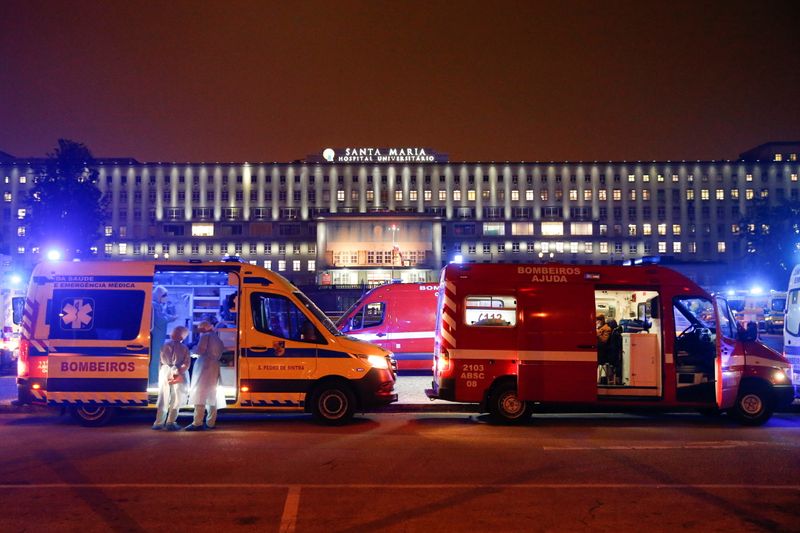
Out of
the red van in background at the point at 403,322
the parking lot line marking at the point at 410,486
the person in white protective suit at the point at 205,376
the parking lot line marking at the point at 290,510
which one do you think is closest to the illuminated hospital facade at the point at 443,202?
the red van in background at the point at 403,322

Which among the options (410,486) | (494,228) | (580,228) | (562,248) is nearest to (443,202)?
(494,228)

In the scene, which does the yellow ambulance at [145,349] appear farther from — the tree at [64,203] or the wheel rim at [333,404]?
the tree at [64,203]

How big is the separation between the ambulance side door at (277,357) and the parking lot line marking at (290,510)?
4.56 metres

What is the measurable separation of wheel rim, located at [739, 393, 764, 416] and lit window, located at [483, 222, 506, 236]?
320 ft

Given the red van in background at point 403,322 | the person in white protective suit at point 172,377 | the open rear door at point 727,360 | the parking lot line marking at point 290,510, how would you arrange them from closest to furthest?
the parking lot line marking at point 290,510 < the person in white protective suit at point 172,377 < the open rear door at point 727,360 < the red van in background at point 403,322

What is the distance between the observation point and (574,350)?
41.4 feet

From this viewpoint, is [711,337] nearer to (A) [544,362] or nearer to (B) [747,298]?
(A) [544,362]

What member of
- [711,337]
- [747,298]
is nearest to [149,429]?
[711,337]

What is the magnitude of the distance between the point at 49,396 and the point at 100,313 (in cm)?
164

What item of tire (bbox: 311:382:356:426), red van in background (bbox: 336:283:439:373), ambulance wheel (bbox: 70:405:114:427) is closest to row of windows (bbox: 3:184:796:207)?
red van in background (bbox: 336:283:439:373)

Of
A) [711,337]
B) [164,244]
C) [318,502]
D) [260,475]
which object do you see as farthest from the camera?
[164,244]

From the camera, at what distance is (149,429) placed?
12.1 metres

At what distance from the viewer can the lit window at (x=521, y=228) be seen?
361ft

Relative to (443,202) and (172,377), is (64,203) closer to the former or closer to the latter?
(443,202)
